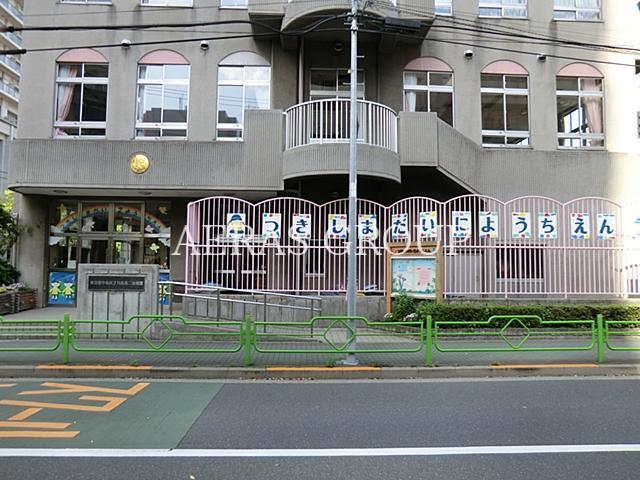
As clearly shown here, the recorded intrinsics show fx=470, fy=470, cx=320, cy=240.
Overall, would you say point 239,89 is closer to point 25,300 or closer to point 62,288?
point 62,288

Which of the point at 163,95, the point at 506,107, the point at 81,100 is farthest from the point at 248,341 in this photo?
the point at 506,107

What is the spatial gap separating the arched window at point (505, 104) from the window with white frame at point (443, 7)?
250cm

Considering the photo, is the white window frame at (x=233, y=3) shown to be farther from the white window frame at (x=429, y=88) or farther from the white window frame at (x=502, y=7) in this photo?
the white window frame at (x=502, y=7)

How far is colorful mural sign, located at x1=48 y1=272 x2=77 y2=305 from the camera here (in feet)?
54.2

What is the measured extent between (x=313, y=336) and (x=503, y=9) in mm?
14447

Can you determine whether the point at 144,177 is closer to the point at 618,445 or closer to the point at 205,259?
the point at 205,259

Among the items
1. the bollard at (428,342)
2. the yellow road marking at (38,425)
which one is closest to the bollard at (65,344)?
the yellow road marking at (38,425)

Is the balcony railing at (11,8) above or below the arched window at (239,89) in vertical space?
above

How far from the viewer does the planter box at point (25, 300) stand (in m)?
14.8

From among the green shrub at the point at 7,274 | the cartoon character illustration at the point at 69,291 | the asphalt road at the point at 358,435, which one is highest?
the green shrub at the point at 7,274

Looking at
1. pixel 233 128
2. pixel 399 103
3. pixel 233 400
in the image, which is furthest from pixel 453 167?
pixel 233 400

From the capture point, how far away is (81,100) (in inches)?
639

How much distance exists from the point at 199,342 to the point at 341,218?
515 cm

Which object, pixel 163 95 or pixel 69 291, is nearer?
pixel 163 95
